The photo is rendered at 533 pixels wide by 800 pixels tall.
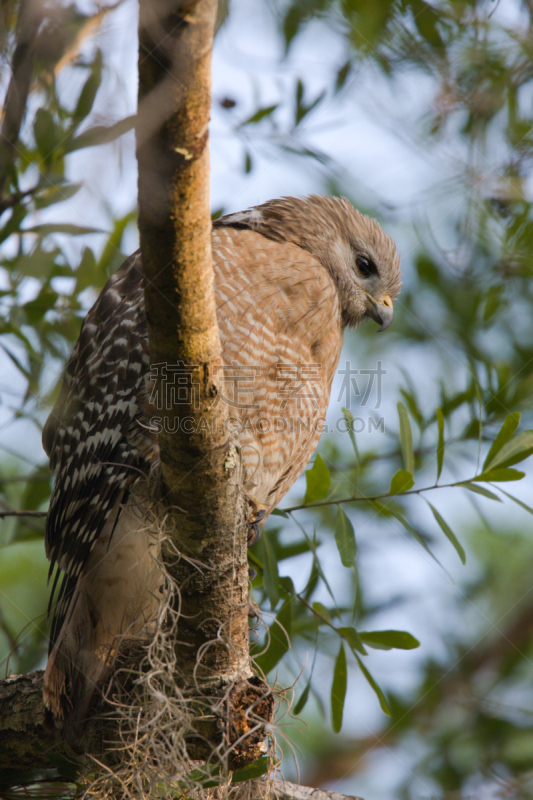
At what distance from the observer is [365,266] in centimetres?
322

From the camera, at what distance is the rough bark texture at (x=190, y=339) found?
4.22ft

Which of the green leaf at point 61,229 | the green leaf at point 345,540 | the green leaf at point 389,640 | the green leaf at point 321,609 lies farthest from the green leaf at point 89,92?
the green leaf at point 389,640

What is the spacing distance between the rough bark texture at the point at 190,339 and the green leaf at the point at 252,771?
0.25 meters

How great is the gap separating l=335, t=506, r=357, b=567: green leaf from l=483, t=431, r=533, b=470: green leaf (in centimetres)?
60

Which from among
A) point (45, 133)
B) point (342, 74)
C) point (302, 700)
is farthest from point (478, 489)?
point (45, 133)

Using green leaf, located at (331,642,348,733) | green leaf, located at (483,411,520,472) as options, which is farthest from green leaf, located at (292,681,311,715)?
green leaf, located at (483,411,520,472)

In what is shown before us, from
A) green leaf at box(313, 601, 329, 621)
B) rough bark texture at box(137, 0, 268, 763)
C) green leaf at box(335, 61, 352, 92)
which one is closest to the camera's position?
rough bark texture at box(137, 0, 268, 763)

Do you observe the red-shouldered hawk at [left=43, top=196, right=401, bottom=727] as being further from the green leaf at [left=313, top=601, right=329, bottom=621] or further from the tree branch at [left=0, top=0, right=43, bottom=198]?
the tree branch at [left=0, top=0, right=43, bottom=198]

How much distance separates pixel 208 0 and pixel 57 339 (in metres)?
2.25

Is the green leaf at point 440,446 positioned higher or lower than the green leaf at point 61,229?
lower

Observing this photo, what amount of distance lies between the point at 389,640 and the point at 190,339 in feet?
5.05

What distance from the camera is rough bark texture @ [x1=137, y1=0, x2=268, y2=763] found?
1286mm

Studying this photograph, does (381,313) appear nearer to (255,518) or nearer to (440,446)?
(440,446)

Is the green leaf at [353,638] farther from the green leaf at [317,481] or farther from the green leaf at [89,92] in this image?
the green leaf at [89,92]
